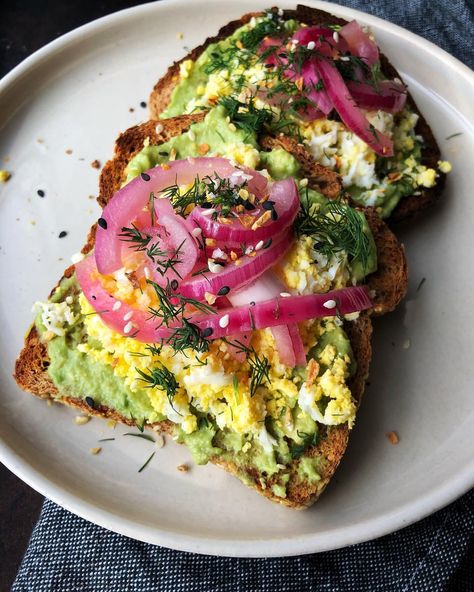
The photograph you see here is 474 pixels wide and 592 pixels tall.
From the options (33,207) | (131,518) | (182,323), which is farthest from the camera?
(33,207)

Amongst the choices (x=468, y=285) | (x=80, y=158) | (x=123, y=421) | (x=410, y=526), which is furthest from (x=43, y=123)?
(x=410, y=526)

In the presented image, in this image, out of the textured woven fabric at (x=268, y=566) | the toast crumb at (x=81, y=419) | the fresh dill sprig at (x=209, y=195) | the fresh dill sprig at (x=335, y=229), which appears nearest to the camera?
the fresh dill sprig at (x=209, y=195)

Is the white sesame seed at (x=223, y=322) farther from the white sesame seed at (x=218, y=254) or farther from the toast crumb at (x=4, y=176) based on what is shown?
the toast crumb at (x=4, y=176)

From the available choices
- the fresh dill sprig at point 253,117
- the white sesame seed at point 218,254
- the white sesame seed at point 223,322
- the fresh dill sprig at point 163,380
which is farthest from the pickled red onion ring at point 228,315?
the fresh dill sprig at point 253,117

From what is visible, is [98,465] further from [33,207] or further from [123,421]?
[33,207]

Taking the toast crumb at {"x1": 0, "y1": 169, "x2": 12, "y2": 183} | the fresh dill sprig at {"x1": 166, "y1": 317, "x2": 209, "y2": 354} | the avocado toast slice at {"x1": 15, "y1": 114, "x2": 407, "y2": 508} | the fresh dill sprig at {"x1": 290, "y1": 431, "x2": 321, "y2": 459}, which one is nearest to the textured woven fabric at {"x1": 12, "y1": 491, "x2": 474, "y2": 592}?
the avocado toast slice at {"x1": 15, "y1": 114, "x2": 407, "y2": 508}

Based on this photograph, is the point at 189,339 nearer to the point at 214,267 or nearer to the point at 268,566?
the point at 214,267
